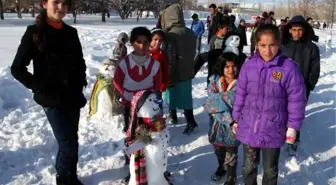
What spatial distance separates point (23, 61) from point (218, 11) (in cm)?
1000

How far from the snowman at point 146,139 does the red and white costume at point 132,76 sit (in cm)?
56

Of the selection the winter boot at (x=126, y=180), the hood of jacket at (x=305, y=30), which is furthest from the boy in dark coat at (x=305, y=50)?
the winter boot at (x=126, y=180)

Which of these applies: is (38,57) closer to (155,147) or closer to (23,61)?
(23,61)

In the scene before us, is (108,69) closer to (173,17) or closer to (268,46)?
(173,17)

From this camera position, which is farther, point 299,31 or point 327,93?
point 327,93

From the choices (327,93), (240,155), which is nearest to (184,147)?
(240,155)

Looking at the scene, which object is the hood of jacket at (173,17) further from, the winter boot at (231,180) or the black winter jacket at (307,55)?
the winter boot at (231,180)

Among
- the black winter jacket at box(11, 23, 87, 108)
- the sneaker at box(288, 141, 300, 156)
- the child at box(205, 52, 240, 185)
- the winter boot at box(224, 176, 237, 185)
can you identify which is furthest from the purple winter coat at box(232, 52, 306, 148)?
the sneaker at box(288, 141, 300, 156)

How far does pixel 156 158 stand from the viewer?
336 centimetres

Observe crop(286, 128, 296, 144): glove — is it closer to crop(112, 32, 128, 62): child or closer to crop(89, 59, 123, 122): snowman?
crop(89, 59, 123, 122): snowman

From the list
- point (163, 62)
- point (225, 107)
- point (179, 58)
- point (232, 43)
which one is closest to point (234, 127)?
point (225, 107)

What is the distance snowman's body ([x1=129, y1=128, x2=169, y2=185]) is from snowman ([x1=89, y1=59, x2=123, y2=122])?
2.46m

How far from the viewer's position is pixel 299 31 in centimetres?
454

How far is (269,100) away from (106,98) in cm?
328
